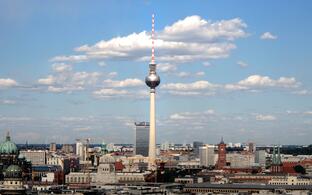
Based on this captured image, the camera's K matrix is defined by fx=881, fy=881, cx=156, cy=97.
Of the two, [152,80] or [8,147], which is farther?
[152,80]

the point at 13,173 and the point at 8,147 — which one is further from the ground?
the point at 8,147

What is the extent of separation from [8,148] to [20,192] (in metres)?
32.6

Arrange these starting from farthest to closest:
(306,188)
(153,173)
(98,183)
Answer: (153,173) → (98,183) → (306,188)

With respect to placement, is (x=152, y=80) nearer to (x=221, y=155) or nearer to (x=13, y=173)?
(x=221, y=155)

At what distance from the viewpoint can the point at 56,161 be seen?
A: 176 meters

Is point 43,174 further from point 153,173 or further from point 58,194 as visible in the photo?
point 58,194

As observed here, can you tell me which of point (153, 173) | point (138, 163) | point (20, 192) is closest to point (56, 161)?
point (138, 163)

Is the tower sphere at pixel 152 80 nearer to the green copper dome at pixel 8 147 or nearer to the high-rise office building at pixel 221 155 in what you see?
the high-rise office building at pixel 221 155

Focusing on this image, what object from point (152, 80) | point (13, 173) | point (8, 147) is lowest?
point (13, 173)

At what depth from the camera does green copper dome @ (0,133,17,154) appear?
101438 millimetres

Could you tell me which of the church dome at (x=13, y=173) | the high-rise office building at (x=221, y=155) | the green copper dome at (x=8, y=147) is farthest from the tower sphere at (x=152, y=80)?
the church dome at (x=13, y=173)

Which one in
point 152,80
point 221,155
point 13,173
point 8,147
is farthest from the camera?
point 221,155

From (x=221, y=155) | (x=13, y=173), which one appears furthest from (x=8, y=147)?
(x=221, y=155)

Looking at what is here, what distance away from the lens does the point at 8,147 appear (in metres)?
102
